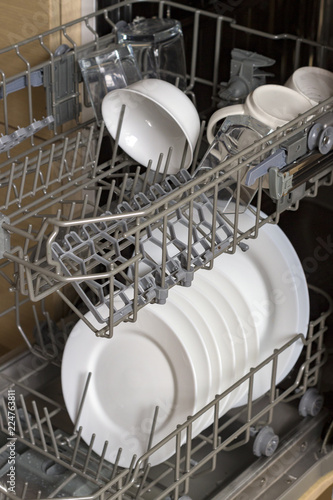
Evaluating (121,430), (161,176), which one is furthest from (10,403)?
(161,176)

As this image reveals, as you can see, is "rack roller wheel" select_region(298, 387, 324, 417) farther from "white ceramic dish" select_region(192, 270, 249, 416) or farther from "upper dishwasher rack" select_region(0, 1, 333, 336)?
"upper dishwasher rack" select_region(0, 1, 333, 336)

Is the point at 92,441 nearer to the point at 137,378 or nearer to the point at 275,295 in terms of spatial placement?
the point at 137,378

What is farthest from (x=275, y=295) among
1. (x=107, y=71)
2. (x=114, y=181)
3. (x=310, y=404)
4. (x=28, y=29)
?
(x=28, y=29)

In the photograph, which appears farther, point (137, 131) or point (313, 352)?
point (313, 352)

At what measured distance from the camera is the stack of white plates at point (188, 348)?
3.78 ft

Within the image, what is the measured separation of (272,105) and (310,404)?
0.47m

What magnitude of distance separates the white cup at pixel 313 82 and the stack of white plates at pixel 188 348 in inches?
7.5

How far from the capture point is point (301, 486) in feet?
3.87

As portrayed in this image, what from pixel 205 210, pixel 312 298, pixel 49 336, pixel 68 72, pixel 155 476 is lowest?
pixel 155 476

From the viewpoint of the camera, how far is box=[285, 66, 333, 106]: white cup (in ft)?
3.80

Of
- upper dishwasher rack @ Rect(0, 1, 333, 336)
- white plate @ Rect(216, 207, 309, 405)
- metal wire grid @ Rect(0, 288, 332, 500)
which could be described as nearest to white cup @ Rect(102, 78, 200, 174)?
upper dishwasher rack @ Rect(0, 1, 333, 336)

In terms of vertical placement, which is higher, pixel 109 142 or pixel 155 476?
pixel 109 142

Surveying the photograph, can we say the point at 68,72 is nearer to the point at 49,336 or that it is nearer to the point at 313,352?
the point at 49,336

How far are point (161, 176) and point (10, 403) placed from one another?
0.40 metres
